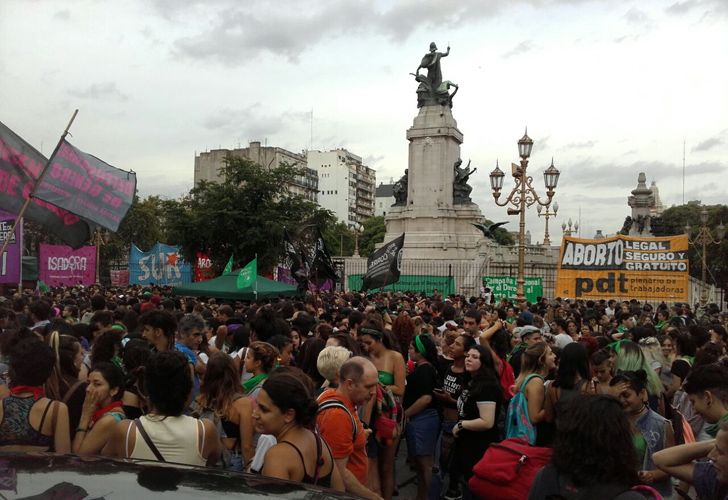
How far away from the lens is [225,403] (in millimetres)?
4777

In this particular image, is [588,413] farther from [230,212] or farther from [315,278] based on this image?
[230,212]

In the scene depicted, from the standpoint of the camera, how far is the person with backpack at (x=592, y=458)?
2.86 meters

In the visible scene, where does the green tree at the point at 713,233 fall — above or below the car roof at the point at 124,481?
above

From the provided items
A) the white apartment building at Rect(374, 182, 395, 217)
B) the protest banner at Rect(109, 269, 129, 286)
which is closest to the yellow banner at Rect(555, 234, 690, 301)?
the protest banner at Rect(109, 269, 129, 286)

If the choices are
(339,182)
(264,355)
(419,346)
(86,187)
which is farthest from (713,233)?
(339,182)

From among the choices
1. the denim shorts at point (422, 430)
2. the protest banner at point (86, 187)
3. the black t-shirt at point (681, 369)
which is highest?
the protest banner at point (86, 187)

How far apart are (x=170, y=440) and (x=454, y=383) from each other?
11.5 ft

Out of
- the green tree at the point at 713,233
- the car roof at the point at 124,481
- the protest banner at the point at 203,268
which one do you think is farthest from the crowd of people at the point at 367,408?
the green tree at the point at 713,233

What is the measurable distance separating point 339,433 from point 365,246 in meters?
88.3

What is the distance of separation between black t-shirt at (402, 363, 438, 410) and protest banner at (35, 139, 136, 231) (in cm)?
589

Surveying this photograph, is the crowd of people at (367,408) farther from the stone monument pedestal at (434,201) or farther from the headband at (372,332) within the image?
the stone monument pedestal at (434,201)

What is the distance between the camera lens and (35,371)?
430cm

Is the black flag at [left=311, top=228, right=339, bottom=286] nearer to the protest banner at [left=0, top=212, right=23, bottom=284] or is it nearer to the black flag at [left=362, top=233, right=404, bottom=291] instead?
the black flag at [left=362, top=233, right=404, bottom=291]

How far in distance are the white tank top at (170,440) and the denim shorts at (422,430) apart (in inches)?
125
